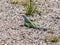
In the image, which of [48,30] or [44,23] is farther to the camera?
[44,23]

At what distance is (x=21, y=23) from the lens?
19.3 feet

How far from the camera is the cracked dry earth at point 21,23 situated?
16.7 ft

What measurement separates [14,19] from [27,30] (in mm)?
660

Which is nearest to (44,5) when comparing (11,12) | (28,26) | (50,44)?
(11,12)

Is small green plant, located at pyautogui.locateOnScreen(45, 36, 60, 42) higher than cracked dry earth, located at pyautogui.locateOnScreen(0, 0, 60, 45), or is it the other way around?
cracked dry earth, located at pyautogui.locateOnScreen(0, 0, 60, 45)

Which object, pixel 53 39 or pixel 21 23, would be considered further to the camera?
pixel 21 23

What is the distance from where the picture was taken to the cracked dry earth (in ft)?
16.7

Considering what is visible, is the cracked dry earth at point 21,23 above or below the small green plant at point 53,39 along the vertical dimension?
above

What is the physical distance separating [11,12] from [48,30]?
1281 mm

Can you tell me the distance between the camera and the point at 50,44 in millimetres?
4984

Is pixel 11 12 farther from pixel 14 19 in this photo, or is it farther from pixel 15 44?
pixel 15 44

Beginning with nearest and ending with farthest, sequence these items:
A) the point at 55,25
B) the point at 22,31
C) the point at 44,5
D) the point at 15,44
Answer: the point at 15,44 < the point at 22,31 < the point at 55,25 < the point at 44,5

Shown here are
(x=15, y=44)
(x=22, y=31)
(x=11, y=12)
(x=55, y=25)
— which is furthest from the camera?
(x=11, y=12)

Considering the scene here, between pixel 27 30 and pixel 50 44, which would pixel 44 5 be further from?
pixel 50 44
